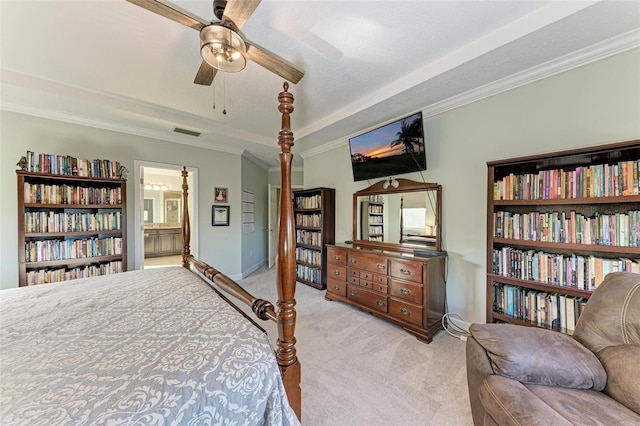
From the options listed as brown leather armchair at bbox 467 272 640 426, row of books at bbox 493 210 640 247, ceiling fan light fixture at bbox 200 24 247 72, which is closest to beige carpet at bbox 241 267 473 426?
brown leather armchair at bbox 467 272 640 426

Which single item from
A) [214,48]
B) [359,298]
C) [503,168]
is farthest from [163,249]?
[503,168]

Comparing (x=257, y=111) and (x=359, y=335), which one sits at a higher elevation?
(x=257, y=111)

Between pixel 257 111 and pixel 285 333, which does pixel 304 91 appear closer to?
pixel 257 111

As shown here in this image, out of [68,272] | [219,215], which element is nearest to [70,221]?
[68,272]

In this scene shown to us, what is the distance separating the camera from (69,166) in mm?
2580

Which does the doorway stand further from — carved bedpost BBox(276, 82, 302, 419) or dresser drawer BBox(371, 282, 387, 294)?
carved bedpost BBox(276, 82, 302, 419)

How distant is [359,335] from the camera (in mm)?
2396

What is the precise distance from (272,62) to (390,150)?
1760 mm

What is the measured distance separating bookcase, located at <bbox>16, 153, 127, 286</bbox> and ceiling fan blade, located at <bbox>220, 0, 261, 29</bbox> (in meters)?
2.51

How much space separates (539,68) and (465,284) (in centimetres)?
205

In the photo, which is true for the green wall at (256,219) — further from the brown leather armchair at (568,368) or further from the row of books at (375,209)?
the brown leather armchair at (568,368)

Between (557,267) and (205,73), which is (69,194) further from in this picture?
(557,267)

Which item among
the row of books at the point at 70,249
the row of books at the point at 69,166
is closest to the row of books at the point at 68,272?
the row of books at the point at 70,249

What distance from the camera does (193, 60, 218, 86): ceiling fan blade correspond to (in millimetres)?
1684
